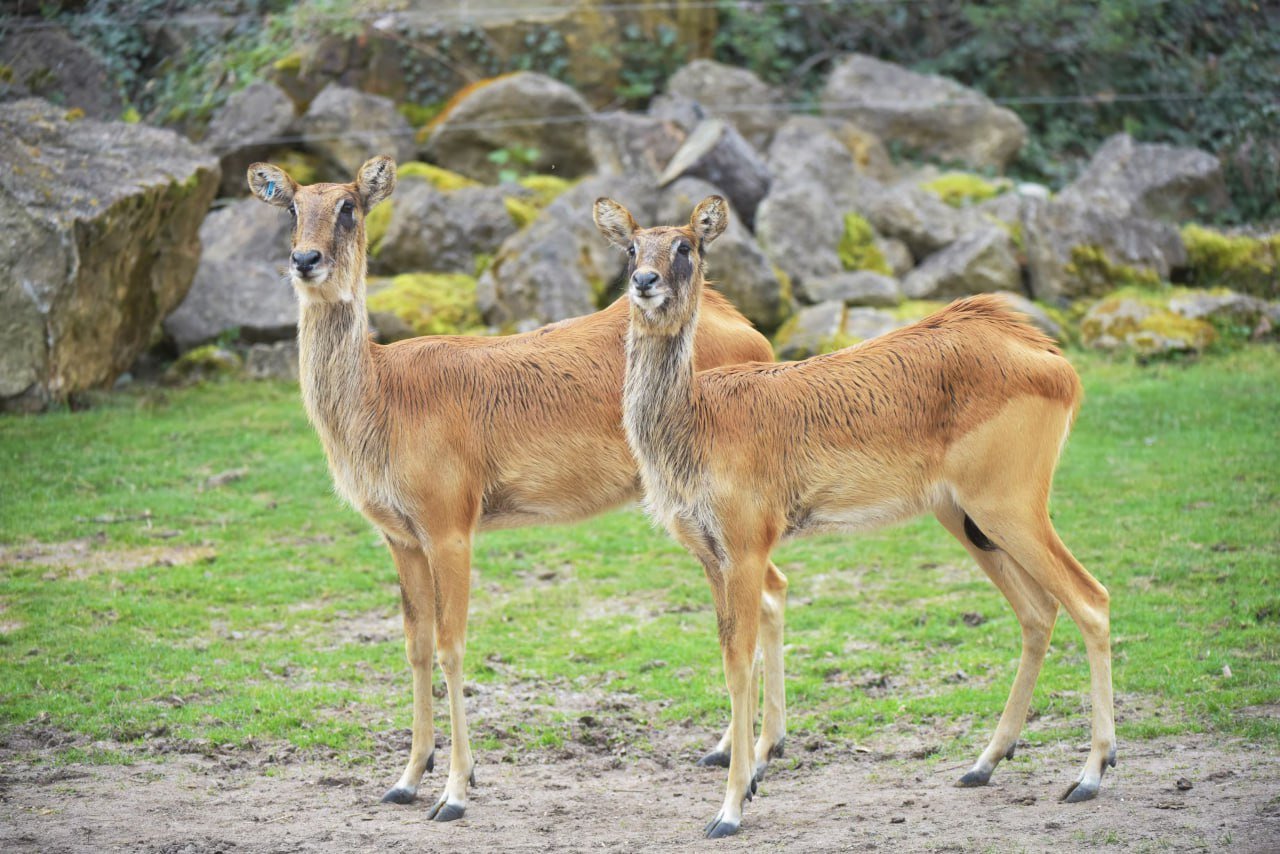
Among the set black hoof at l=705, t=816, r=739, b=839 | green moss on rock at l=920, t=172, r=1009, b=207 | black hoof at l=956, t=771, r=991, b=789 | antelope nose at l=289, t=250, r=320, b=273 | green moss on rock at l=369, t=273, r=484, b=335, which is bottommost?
black hoof at l=956, t=771, r=991, b=789

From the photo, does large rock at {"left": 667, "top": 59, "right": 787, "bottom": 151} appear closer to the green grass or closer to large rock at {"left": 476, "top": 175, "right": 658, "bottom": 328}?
large rock at {"left": 476, "top": 175, "right": 658, "bottom": 328}

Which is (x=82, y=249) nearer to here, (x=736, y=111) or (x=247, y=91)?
(x=247, y=91)

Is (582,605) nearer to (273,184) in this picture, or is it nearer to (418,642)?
(418,642)

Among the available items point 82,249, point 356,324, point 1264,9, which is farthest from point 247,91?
point 1264,9

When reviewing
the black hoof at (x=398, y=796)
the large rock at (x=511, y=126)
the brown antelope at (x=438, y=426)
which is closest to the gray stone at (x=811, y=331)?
the large rock at (x=511, y=126)

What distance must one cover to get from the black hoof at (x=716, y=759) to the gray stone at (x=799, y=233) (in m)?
10.1

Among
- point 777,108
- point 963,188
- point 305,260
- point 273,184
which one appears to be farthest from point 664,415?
point 777,108

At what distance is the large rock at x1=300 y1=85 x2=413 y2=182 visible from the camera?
62.0ft

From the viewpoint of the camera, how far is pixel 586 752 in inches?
303

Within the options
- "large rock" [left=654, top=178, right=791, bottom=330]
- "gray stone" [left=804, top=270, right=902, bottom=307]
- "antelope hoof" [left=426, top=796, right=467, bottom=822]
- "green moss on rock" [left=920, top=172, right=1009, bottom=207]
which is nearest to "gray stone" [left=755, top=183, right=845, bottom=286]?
"gray stone" [left=804, top=270, right=902, bottom=307]

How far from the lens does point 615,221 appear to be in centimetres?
683

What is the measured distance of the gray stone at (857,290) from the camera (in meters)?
16.5

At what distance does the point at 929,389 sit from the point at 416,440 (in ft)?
8.73

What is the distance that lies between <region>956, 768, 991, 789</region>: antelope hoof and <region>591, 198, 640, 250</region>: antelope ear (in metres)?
3.10
